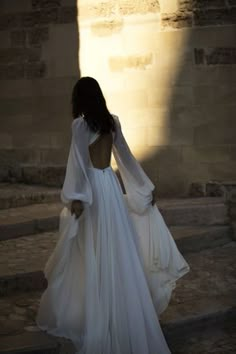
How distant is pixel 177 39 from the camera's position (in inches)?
258

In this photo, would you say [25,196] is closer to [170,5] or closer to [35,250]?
[35,250]

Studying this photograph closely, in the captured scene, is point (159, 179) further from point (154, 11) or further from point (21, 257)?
point (21, 257)

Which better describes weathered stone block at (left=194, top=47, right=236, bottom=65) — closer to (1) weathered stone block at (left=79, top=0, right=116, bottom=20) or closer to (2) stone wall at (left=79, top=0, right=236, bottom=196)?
(2) stone wall at (left=79, top=0, right=236, bottom=196)

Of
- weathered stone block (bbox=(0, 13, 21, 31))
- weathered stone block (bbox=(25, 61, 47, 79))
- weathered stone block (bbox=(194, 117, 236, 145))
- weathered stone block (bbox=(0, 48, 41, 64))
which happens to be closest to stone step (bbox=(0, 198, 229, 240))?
weathered stone block (bbox=(194, 117, 236, 145))

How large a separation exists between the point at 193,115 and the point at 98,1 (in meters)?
1.70

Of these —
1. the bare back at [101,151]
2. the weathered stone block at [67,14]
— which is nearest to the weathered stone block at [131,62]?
the weathered stone block at [67,14]

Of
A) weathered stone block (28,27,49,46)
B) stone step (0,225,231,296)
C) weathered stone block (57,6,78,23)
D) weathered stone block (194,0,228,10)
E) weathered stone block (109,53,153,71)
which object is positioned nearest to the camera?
stone step (0,225,231,296)

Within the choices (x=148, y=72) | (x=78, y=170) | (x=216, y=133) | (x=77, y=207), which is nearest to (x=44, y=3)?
(x=148, y=72)

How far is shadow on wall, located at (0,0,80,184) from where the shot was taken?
6867mm

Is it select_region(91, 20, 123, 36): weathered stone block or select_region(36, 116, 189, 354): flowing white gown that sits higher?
select_region(91, 20, 123, 36): weathered stone block

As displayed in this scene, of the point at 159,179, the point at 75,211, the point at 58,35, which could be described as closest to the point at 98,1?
the point at 58,35

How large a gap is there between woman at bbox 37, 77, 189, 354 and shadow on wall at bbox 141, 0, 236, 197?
10.2 ft

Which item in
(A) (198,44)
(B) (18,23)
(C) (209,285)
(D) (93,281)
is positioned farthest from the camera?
(B) (18,23)

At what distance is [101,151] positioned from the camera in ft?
11.4
